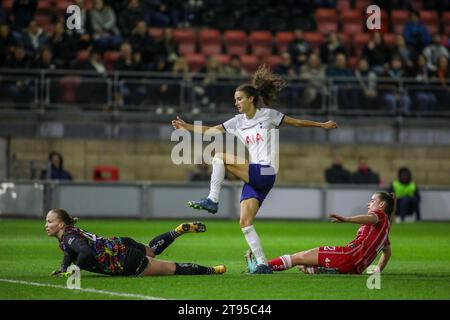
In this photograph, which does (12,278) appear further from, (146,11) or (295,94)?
(146,11)

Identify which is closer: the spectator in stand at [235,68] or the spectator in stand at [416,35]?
the spectator in stand at [235,68]

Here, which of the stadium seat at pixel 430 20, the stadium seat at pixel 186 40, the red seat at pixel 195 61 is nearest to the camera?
the red seat at pixel 195 61

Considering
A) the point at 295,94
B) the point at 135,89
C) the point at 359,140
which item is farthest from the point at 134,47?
the point at 359,140

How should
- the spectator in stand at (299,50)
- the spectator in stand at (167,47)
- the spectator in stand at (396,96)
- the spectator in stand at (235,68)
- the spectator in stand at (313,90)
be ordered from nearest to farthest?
the spectator in stand at (313,90) < the spectator in stand at (396,96) < the spectator in stand at (235,68) < the spectator in stand at (167,47) < the spectator in stand at (299,50)

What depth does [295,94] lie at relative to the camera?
25562mm

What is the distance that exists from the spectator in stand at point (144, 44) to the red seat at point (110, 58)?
476mm

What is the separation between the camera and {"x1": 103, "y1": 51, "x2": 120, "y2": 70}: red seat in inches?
1035

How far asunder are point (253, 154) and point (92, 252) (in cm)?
237

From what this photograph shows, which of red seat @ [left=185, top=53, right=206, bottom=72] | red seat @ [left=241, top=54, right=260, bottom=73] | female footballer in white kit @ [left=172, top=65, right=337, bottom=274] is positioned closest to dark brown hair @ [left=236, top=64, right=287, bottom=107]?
female footballer in white kit @ [left=172, top=65, right=337, bottom=274]

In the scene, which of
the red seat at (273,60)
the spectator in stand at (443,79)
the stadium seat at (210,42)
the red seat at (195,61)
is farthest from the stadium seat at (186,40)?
the spectator in stand at (443,79)

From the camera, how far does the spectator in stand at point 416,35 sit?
2858 centimetres

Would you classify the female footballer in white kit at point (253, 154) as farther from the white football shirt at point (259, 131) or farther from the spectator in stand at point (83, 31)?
the spectator in stand at point (83, 31)

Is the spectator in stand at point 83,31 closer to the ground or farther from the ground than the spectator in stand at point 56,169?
farther from the ground

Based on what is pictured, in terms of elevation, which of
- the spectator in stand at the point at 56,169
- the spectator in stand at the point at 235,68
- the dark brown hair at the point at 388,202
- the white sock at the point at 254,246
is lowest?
the white sock at the point at 254,246
